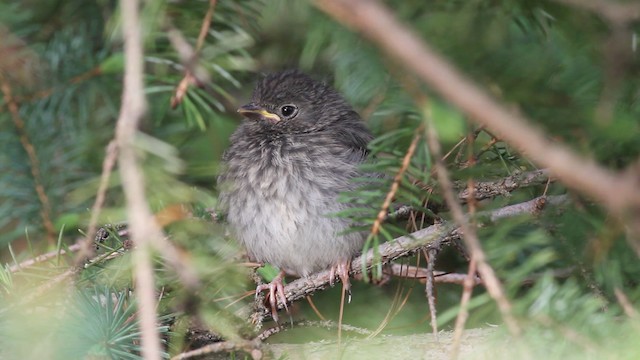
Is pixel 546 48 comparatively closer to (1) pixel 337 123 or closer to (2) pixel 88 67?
(1) pixel 337 123

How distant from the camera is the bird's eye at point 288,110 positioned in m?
4.06

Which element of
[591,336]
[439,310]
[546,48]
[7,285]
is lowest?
[439,310]

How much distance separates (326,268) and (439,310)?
1.77ft

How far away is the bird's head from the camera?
4012 millimetres

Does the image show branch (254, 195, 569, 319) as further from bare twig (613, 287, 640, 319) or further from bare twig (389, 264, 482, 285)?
bare twig (613, 287, 640, 319)

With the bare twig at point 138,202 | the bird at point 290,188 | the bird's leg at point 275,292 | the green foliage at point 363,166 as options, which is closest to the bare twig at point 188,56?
the green foliage at point 363,166

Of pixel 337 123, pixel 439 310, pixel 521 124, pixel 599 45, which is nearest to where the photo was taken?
pixel 521 124

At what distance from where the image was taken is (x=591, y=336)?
151 centimetres

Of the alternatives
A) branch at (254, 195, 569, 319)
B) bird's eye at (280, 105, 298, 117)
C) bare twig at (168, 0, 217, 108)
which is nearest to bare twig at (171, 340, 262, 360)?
branch at (254, 195, 569, 319)

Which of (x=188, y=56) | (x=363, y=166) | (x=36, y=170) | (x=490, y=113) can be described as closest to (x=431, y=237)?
(x=363, y=166)

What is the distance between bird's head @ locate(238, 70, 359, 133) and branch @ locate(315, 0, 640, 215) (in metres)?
2.54

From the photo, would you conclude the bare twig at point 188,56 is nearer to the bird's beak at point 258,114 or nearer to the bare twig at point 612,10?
the bare twig at point 612,10

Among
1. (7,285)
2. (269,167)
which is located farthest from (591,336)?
(269,167)

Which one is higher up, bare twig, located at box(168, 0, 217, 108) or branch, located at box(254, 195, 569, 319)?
bare twig, located at box(168, 0, 217, 108)
